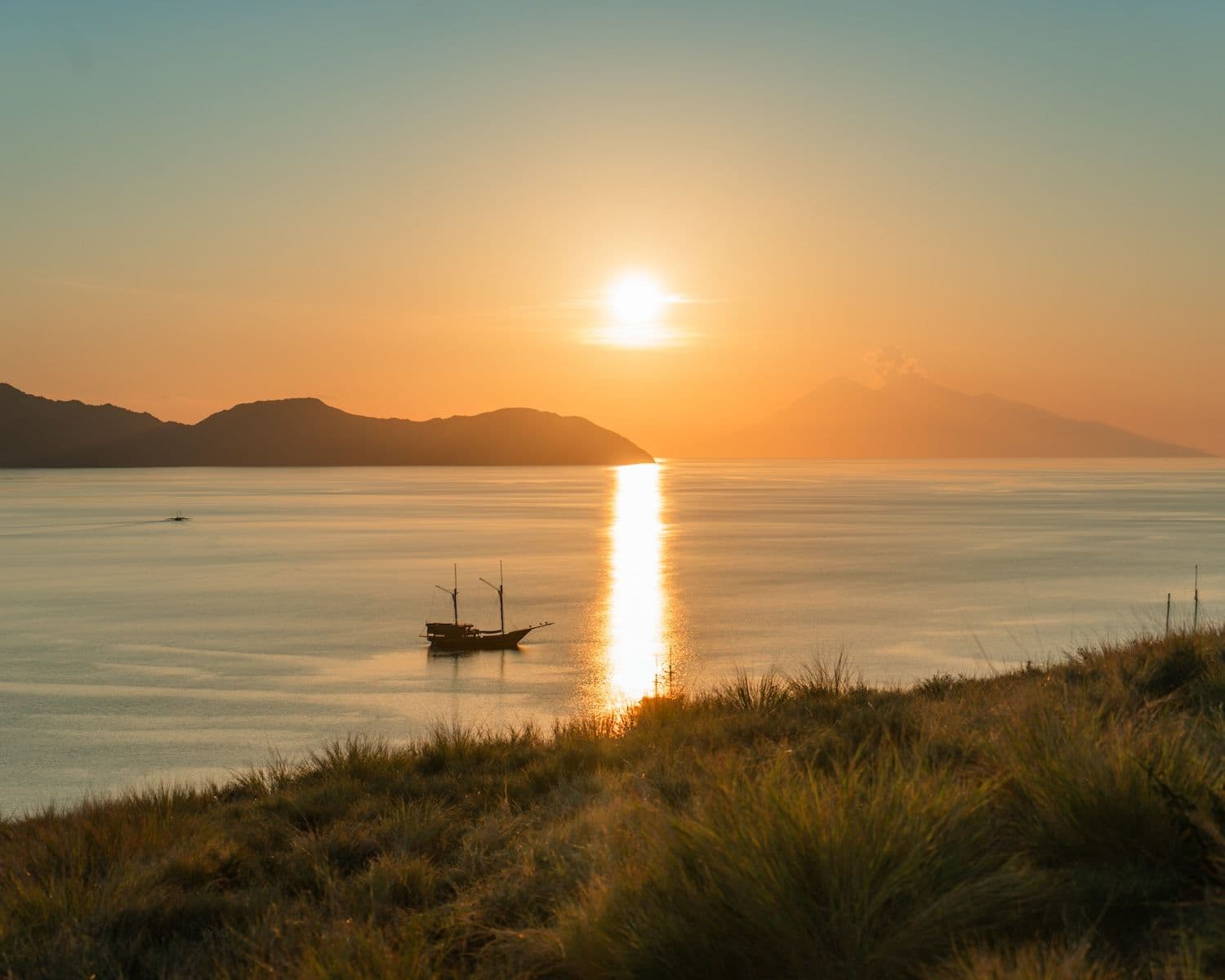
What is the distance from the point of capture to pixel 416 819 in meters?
7.25

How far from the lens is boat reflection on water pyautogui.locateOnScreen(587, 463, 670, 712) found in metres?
36.1

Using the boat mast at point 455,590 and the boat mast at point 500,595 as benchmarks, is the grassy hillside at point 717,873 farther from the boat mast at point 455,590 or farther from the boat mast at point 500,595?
the boat mast at point 455,590

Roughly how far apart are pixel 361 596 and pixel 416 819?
54539mm

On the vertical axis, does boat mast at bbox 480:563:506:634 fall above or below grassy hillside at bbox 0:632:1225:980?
below

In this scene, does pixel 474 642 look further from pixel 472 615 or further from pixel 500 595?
pixel 500 595

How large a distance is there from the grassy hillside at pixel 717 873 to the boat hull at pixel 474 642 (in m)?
37.3

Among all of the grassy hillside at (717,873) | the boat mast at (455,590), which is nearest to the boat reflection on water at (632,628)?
the grassy hillside at (717,873)

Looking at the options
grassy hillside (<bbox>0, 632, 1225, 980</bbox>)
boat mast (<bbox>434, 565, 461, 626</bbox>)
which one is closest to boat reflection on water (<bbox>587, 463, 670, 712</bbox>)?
grassy hillside (<bbox>0, 632, 1225, 980</bbox>)

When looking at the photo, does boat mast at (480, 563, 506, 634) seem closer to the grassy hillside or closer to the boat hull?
the boat hull

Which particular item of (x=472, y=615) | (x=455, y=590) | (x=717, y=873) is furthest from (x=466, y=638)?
(x=717, y=873)

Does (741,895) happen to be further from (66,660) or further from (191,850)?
(66,660)

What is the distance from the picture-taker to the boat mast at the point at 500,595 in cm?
5074

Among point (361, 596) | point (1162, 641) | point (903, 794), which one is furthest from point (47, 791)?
point (361, 596)

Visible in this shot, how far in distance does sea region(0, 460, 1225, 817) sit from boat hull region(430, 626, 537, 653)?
1.95 ft
